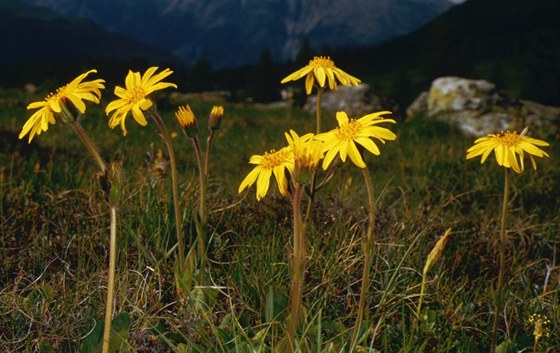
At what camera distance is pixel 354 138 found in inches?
73.8

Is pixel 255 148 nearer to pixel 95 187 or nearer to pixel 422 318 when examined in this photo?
pixel 95 187

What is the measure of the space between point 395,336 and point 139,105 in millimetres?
1383

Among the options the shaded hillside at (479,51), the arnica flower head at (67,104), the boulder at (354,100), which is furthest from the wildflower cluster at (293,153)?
the shaded hillside at (479,51)

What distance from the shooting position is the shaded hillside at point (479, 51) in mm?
59125

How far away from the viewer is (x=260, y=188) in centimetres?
194

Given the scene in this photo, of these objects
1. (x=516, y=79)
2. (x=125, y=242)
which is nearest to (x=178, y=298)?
(x=125, y=242)

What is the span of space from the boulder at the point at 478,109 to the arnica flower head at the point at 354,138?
8.95 m

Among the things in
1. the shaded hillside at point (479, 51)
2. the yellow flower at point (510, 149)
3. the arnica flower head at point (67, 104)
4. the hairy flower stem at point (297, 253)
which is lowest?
the hairy flower stem at point (297, 253)

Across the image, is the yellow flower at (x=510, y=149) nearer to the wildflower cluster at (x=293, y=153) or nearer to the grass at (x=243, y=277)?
the wildflower cluster at (x=293, y=153)

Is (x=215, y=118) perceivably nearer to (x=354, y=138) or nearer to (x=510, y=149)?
(x=354, y=138)

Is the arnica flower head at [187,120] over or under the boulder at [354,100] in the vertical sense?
under

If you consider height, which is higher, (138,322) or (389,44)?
(389,44)

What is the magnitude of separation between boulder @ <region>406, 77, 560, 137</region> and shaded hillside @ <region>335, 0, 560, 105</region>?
39210mm

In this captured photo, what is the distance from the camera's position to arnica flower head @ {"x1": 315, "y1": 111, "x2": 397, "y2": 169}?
179 centimetres
